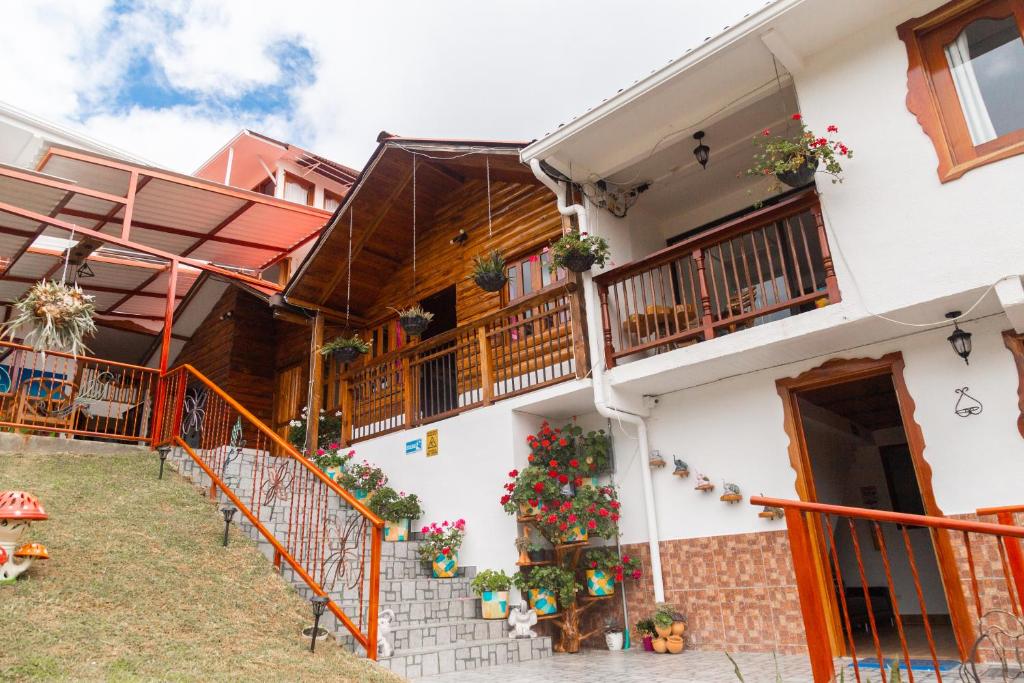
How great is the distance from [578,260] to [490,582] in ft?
12.3

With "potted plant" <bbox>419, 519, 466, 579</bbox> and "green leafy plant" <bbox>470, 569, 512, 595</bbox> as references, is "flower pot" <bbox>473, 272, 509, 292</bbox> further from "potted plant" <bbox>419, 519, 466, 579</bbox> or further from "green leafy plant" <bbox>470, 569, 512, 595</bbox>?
"green leafy plant" <bbox>470, 569, 512, 595</bbox>

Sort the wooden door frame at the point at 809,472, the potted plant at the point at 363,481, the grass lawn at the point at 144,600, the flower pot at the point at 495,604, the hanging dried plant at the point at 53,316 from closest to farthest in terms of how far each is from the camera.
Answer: the grass lawn at the point at 144,600 < the wooden door frame at the point at 809,472 < the flower pot at the point at 495,604 < the hanging dried plant at the point at 53,316 < the potted plant at the point at 363,481

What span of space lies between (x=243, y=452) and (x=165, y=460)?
3.11ft

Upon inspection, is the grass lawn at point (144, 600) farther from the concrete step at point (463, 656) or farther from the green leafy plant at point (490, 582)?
the green leafy plant at point (490, 582)

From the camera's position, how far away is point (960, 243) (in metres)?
5.41

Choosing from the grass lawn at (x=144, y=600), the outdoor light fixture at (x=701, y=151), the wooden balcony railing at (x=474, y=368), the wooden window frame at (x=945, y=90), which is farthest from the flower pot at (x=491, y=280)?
the wooden window frame at (x=945, y=90)

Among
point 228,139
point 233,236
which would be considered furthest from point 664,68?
point 228,139

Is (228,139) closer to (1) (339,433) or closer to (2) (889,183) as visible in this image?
(1) (339,433)

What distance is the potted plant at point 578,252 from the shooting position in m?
7.72

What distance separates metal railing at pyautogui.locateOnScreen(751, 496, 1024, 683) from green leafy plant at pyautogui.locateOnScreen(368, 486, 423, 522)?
4.75m

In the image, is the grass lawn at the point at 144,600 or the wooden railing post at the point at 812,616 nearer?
the wooden railing post at the point at 812,616

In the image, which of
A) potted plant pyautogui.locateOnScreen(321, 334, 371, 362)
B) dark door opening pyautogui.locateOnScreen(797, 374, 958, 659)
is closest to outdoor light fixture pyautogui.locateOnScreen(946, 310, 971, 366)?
dark door opening pyautogui.locateOnScreen(797, 374, 958, 659)

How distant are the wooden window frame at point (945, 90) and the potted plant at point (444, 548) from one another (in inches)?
243

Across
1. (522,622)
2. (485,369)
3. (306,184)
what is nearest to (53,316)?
(485,369)
